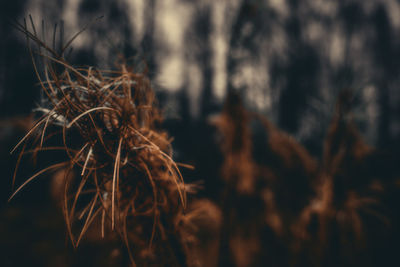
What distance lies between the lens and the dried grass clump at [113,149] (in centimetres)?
42

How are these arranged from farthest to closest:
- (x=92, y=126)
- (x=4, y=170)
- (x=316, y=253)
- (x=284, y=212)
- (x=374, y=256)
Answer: (x=4, y=170)
(x=284, y=212)
(x=374, y=256)
(x=316, y=253)
(x=92, y=126)

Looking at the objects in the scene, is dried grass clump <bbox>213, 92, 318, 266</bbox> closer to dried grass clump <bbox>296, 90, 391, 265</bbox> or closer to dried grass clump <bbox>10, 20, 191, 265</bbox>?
dried grass clump <bbox>296, 90, 391, 265</bbox>

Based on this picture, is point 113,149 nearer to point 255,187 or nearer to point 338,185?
point 338,185

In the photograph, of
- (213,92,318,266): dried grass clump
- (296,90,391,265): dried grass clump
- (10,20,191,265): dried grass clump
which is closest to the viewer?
(10,20,191,265): dried grass clump

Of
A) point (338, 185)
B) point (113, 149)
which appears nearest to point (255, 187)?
point (338, 185)

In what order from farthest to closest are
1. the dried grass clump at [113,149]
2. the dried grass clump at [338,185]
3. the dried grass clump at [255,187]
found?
the dried grass clump at [255,187] → the dried grass clump at [338,185] → the dried grass clump at [113,149]

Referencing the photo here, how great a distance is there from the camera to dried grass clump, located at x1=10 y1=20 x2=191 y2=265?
42cm

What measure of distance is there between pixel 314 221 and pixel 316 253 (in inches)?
10.3

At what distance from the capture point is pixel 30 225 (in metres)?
3.30

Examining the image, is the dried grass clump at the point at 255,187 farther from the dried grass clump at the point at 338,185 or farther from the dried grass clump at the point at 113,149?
the dried grass clump at the point at 113,149

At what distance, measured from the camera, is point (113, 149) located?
47 centimetres

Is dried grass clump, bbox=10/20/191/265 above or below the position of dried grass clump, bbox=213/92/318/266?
above

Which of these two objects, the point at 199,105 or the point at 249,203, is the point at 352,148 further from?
the point at 199,105

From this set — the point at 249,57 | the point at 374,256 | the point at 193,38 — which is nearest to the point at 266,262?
the point at 374,256
